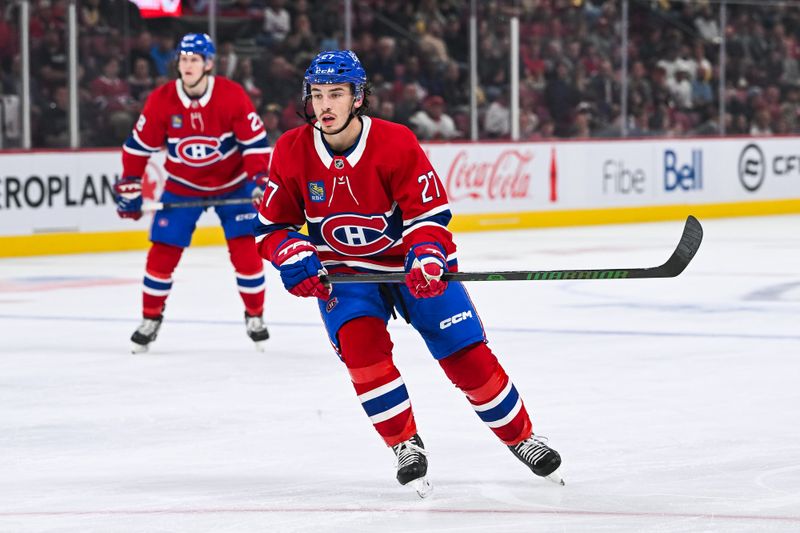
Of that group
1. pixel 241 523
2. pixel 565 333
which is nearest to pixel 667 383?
pixel 565 333

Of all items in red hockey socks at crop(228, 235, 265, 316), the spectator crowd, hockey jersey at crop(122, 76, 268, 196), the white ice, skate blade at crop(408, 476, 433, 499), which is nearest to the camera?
the white ice

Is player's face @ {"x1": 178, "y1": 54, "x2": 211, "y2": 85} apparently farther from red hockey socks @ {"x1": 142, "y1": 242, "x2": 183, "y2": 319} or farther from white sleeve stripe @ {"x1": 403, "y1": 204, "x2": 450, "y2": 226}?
white sleeve stripe @ {"x1": 403, "y1": 204, "x2": 450, "y2": 226}

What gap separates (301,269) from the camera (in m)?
3.58

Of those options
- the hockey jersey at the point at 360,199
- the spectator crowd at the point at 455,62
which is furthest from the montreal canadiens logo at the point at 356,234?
the spectator crowd at the point at 455,62

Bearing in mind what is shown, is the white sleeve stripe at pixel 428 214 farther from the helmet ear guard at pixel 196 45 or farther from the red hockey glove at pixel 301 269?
the helmet ear guard at pixel 196 45

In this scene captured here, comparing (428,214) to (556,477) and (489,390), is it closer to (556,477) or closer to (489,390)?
(489,390)

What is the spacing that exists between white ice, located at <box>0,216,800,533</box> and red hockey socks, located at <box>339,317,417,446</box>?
16cm

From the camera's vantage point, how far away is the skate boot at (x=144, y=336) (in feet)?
21.1

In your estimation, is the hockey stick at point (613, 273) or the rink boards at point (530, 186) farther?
the rink boards at point (530, 186)

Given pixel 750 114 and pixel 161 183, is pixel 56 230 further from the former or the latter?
pixel 750 114

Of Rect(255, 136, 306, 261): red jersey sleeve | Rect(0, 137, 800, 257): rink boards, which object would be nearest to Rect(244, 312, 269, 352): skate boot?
Rect(255, 136, 306, 261): red jersey sleeve

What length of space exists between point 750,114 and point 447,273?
12.5 meters

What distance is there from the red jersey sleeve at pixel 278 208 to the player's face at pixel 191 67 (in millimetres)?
2834

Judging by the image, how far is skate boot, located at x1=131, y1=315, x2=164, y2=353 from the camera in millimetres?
6426
